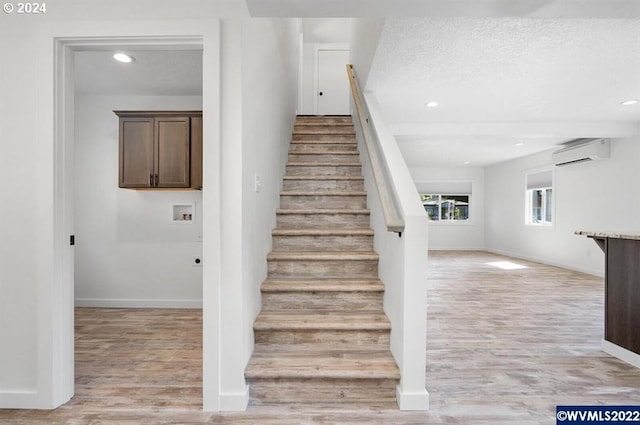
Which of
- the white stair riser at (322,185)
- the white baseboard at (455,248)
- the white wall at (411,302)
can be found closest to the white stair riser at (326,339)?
the white wall at (411,302)

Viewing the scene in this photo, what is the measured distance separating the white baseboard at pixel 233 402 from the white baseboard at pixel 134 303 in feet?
7.20

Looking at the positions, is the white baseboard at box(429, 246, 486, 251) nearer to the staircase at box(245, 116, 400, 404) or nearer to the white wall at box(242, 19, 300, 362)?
the staircase at box(245, 116, 400, 404)

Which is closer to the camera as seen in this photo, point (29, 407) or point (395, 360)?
point (29, 407)

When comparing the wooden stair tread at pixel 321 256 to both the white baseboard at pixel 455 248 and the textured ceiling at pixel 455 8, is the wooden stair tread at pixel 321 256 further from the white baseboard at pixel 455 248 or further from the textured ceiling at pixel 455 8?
the white baseboard at pixel 455 248

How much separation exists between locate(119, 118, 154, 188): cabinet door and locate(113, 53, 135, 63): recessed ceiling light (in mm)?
680

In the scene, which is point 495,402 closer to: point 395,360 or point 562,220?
point 395,360

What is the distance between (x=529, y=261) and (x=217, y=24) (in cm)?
829

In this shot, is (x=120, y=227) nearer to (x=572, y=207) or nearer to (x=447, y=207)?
(x=572, y=207)

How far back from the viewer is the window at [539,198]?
7469 millimetres

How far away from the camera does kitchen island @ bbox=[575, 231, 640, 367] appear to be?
8.33 ft

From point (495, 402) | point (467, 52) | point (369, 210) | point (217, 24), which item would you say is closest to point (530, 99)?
point (467, 52)

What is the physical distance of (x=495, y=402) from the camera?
6.61 feet

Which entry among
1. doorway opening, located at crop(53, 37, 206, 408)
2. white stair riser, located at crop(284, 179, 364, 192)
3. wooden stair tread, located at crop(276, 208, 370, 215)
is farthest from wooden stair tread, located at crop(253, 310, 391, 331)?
doorway opening, located at crop(53, 37, 206, 408)

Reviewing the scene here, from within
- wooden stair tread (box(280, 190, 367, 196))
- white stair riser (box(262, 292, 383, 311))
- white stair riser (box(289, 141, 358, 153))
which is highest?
white stair riser (box(289, 141, 358, 153))
